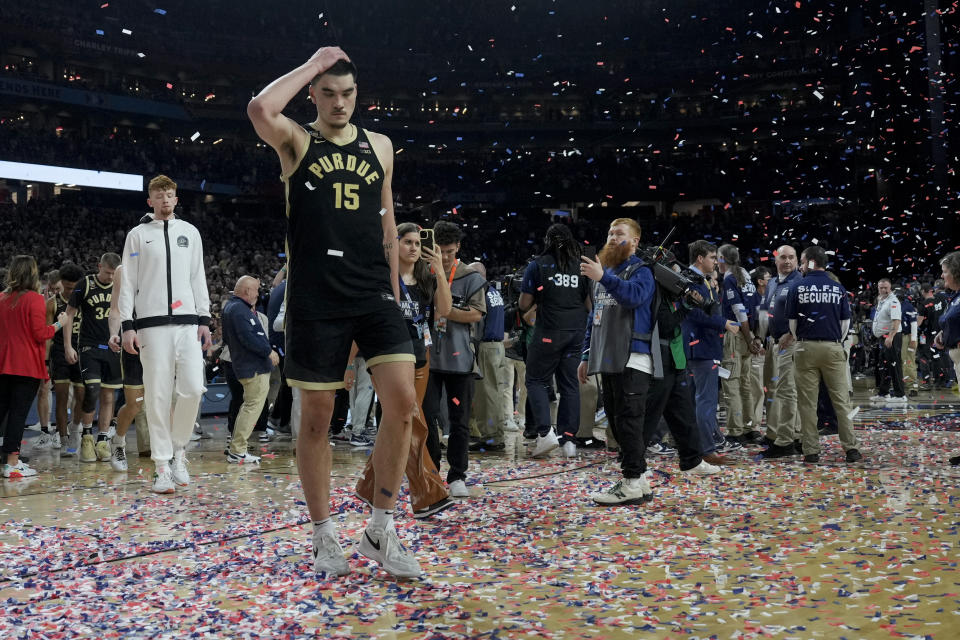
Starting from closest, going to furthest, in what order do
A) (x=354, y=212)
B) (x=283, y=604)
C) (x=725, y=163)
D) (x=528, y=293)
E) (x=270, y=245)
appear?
(x=283, y=604) → (x=354, y=212) → (x=528, y=293) → (x=270, y=245) → (x=725, y=163)

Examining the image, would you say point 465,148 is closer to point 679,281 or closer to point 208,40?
point 208,40

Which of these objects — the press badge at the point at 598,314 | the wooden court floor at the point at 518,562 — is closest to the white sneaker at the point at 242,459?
the wooden court floor at the point at 518,562

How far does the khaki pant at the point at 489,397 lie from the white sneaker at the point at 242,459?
6.66ft

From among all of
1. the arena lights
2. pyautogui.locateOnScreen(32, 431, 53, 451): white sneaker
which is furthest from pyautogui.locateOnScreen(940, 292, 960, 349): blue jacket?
the arena lights

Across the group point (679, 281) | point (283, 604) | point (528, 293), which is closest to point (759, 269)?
point (528, 293)

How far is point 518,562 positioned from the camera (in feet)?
11.9

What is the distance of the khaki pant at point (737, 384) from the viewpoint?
8258 mm

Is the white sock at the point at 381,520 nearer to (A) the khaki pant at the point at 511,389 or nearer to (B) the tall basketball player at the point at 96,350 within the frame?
(B) the tall basketball player at the point at 96,350

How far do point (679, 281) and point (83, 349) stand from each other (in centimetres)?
516

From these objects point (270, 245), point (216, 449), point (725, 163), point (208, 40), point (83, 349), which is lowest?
point (216, 449)

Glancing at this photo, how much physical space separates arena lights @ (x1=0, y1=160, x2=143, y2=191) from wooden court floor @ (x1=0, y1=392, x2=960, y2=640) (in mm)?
27238

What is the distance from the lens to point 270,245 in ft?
111

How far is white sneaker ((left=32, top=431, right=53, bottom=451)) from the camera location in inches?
333

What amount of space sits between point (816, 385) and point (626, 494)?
2.65 m
